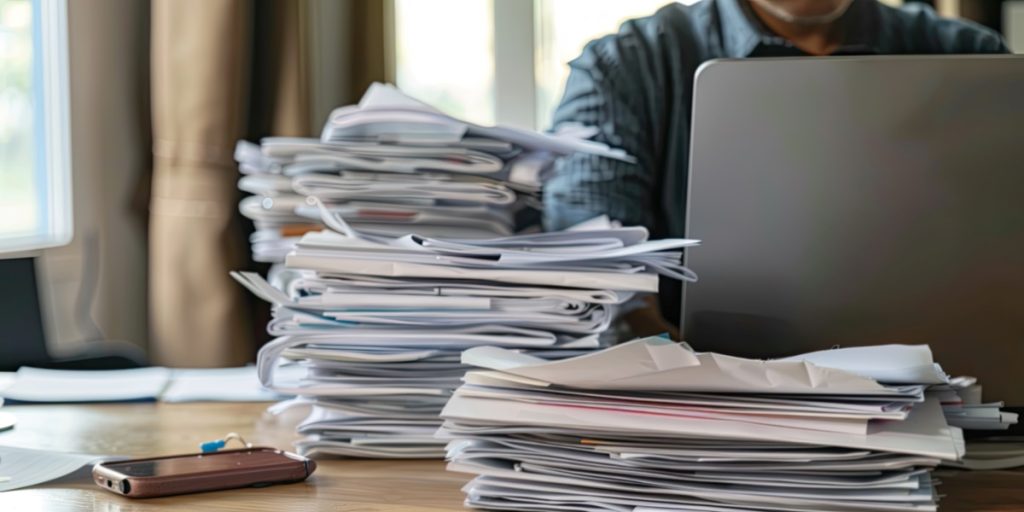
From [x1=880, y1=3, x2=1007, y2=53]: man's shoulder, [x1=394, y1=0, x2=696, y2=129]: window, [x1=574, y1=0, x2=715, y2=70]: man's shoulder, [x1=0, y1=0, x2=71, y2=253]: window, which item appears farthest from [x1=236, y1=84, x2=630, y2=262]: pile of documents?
[x1=394, y1=0, x2=696, y2=129]: window

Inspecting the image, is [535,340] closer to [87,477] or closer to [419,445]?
[419,445]

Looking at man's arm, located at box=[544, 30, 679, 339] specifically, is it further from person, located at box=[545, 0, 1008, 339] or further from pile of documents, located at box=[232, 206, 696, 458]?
pile of documents, located at box=[232, 206, 696, 458]

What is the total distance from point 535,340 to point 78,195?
964 millimetres

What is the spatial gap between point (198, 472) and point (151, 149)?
1008 mm

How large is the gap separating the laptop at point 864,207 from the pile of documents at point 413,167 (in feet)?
0.71

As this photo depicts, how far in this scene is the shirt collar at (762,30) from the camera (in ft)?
5.69

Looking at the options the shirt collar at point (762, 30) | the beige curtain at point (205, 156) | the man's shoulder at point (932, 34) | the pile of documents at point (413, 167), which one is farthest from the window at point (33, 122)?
the man's shoulder at point (932, 34)

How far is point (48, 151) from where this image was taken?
60.4 inches

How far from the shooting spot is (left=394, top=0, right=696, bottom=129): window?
2211mm

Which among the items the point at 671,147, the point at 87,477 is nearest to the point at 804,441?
the point at 87,477

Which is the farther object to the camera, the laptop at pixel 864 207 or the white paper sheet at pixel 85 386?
the white paper sheet at pixel 85 386

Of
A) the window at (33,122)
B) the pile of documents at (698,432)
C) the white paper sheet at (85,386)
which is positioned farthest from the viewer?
the window at (33,122)

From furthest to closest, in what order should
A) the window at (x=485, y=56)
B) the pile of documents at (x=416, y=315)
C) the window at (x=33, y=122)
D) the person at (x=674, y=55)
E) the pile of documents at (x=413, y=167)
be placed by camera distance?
the window at (x=485, y=56) → the person at (x=674, y=55) → the window at (x=33, y=122) → the pile of documents at (x=413, y=167) → the pile of documents at (x=416, y=315)

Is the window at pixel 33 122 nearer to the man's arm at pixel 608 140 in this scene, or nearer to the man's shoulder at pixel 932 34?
the man's arm at pixel 608 140
